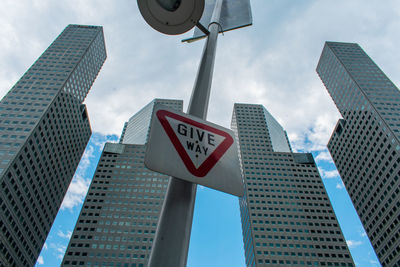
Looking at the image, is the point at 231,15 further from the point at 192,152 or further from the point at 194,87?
the point at 192,152

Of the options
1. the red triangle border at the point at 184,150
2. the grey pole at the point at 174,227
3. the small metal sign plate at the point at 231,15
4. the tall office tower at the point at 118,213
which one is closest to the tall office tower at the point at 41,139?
the tall office tower at the point at 118,213

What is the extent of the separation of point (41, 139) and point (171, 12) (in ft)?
308

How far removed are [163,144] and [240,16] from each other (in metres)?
3.69

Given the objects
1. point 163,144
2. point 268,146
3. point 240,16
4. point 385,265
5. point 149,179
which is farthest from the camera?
point 268,146

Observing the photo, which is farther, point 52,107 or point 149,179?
point 149,179

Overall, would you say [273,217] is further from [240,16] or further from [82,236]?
[240,16]

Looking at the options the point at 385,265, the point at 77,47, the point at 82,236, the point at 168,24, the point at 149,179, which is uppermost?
the point at 77,47

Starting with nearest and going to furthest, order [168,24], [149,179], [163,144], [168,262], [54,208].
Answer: [168,262] < [163,144] < [168,24] < [54,208] < [149,179]

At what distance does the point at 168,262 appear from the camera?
2.03m

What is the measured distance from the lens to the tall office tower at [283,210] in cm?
9062

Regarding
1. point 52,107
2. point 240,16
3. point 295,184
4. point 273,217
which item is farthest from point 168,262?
point 295,184

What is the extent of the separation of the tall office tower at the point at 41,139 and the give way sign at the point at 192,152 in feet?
257

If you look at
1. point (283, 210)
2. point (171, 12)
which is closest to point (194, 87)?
point (171, 12)

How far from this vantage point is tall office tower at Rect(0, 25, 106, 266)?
70312 mm
